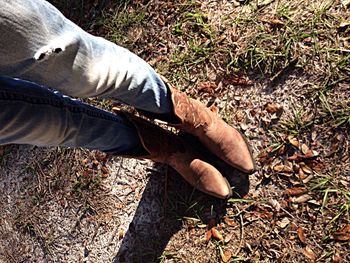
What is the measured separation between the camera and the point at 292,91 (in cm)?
181

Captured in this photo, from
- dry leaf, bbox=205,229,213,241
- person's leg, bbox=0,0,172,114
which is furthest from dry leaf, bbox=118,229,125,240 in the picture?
person's leg, bbox=0,0,172,114

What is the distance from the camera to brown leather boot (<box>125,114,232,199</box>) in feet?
5.63

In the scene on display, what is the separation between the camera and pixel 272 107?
1.83 metres

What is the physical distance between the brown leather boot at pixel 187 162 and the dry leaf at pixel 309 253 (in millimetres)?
331

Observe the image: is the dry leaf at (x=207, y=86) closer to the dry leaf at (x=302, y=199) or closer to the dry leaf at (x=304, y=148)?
the dry leaf at (x=304, y=148)

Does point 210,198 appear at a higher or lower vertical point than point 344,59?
lower

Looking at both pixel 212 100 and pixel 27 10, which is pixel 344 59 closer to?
pixel 212 100

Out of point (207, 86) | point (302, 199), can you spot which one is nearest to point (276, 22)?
point (207, 86)

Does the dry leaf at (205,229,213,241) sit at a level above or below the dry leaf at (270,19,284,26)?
below

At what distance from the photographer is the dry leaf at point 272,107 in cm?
182

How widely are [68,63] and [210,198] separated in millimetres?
931

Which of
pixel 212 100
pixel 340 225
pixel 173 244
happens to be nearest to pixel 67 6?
pixel 212 100

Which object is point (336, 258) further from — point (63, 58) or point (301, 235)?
point (63, 58)

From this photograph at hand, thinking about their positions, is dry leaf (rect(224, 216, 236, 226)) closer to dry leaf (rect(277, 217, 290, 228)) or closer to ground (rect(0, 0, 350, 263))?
ground (rect(0, 0, 350, 263))
